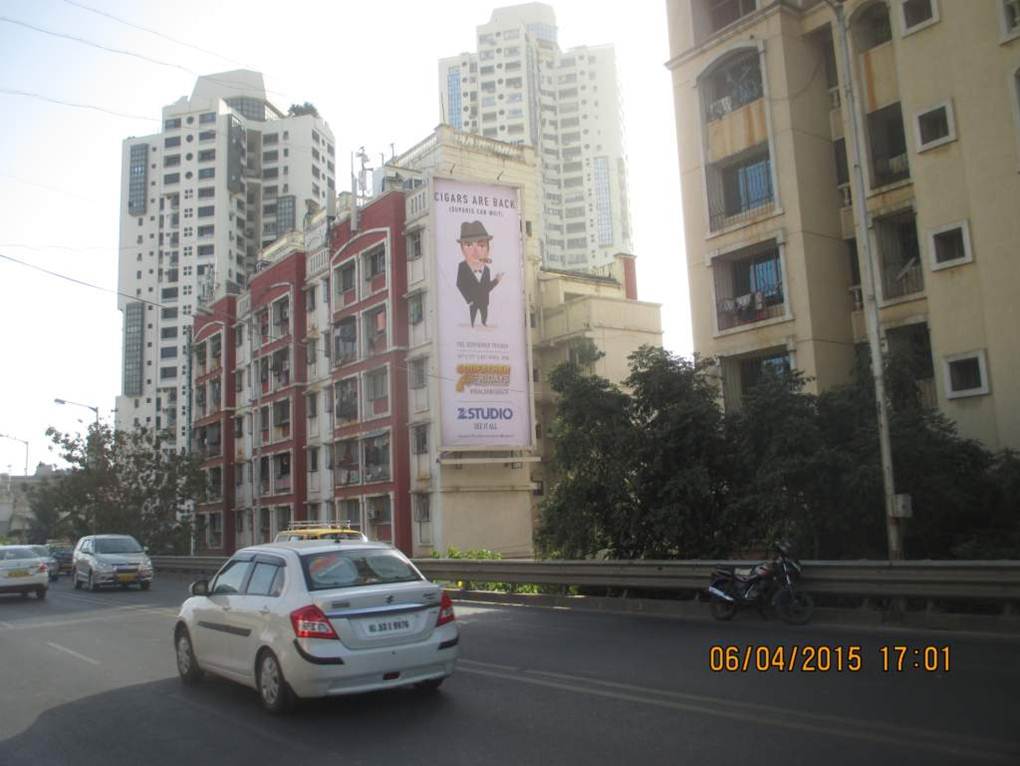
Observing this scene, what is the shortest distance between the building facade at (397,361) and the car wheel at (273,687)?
89.8ft

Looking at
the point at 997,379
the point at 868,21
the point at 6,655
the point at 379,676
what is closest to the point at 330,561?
the point at 379,676

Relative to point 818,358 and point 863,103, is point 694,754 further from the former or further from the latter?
point 863,103

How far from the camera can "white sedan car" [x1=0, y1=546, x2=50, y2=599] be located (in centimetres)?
2388

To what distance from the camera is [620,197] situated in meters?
135

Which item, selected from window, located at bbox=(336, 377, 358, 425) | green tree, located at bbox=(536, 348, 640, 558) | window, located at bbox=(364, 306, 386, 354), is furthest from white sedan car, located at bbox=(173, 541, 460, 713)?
window, located at bbox=(336, 377, 358, 425)

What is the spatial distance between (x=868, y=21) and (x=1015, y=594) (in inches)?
686

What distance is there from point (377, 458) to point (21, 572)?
16960mm

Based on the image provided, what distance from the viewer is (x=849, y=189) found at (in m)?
23.7

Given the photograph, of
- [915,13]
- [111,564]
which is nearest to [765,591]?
[915,13]

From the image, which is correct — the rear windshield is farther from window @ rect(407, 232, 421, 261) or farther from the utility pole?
window @ rect(407, 232, 421, 261)

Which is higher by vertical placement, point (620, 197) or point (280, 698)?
point (620, 197)

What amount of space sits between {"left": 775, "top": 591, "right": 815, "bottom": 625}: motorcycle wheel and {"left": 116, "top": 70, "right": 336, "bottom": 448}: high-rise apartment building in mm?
100095

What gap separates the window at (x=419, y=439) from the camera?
36.8m

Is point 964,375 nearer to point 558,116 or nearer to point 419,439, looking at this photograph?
point 419,439
